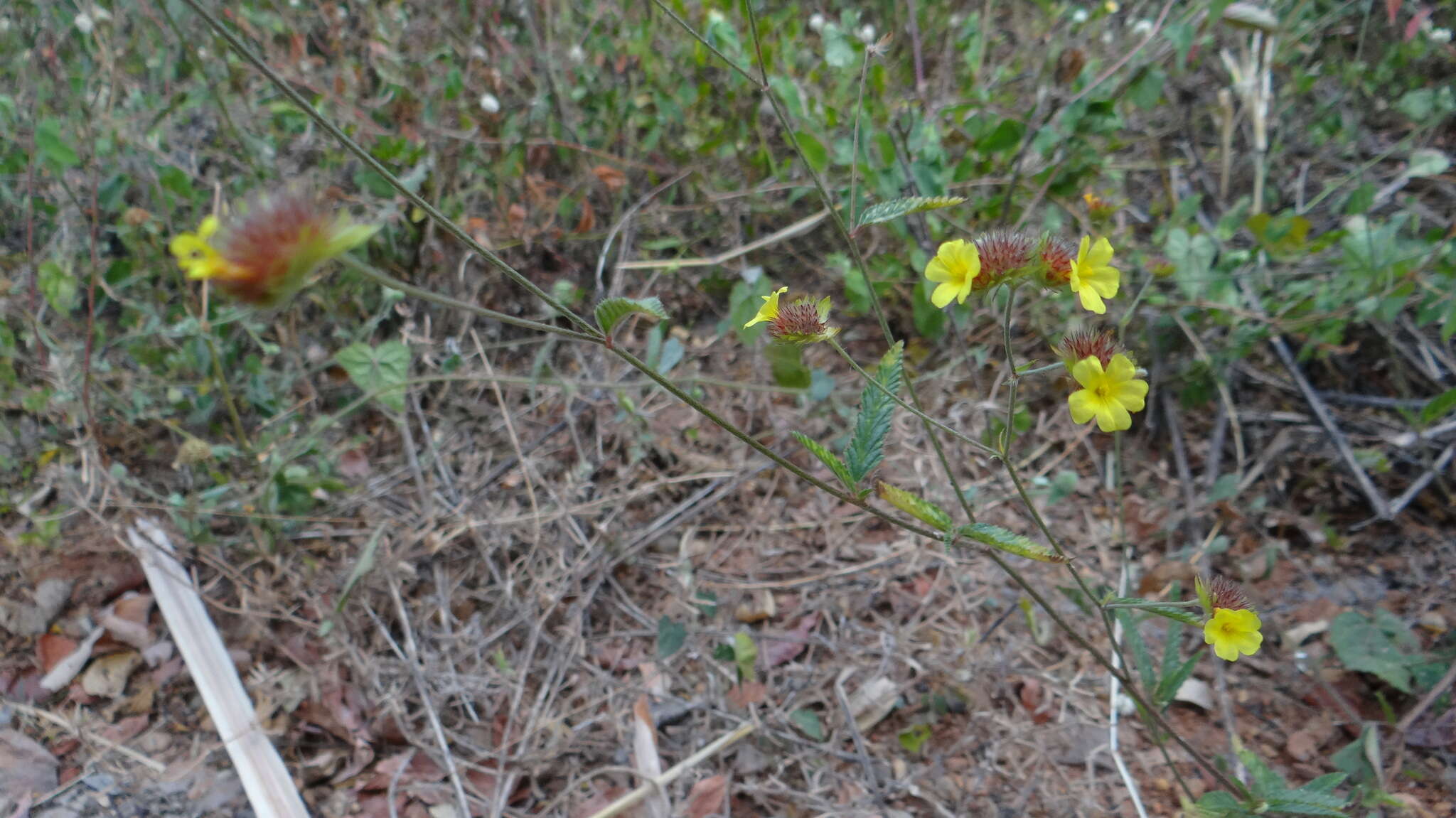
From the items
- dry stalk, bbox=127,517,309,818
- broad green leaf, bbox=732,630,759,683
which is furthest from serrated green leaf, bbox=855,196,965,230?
dry stalk, bbox=127,517,309,818

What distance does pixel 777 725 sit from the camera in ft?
4.95

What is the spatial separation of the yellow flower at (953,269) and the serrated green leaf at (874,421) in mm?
79

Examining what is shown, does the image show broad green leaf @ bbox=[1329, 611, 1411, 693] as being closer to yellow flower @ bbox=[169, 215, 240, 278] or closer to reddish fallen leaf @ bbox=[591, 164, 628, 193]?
yellow flower @ bbox=[169, 215, 240, 278]

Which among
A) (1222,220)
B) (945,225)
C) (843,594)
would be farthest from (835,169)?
(843,594)

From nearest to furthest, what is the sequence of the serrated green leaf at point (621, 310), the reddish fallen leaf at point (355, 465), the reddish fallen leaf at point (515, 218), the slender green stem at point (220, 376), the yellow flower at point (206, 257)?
the yellow flower at point (206, 257), the serrated green leaf at point (621, 310), the slender green stem at point (220, 376), the reddish fallen leaf at point (355, 465), the reddish fallen leaf at point (515, 218)

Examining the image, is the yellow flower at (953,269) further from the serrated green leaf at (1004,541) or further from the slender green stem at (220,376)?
the slender green stem at (220,376)

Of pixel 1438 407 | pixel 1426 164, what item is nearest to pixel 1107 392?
pixel 1438 407

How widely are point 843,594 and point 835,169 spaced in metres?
1.14

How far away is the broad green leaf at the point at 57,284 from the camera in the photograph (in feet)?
6.13

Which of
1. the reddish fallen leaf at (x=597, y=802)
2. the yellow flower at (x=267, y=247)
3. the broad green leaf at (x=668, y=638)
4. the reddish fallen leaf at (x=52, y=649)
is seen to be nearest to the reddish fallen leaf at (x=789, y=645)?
the broad green leaf at (x=668, y=638)

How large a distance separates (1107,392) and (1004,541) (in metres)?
0.20

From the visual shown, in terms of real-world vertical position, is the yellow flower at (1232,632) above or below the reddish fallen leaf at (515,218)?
below

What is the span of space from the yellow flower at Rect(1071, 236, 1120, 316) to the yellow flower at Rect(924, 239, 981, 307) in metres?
0.12

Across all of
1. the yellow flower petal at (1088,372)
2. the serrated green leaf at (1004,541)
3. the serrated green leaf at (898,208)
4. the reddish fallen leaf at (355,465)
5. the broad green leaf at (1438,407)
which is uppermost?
the serrated green leaf at (898,208)
